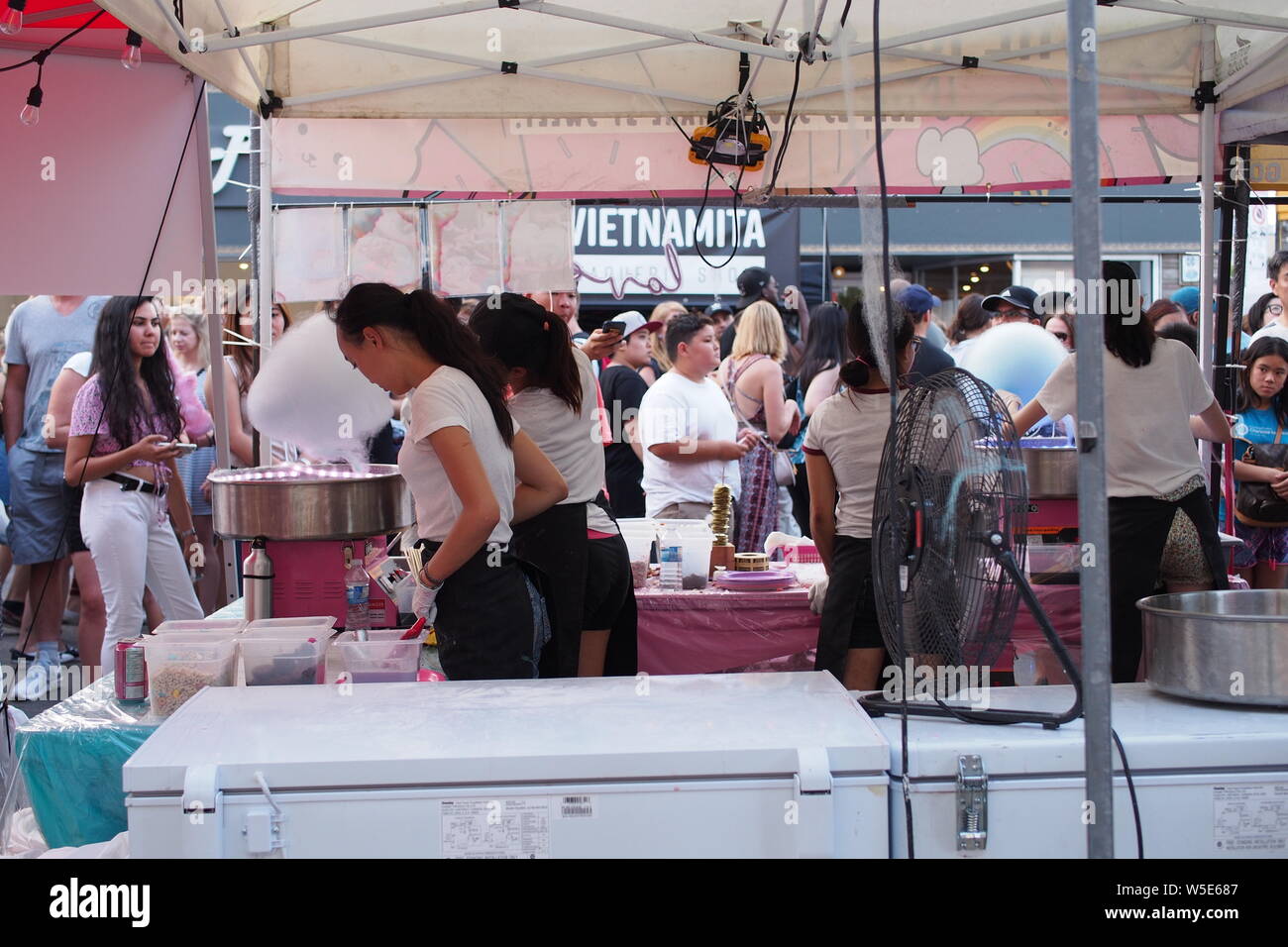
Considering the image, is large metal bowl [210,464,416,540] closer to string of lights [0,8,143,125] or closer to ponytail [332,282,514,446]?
ponytail [332,282,514,446]

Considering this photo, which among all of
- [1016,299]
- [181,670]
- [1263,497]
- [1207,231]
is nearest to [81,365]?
[181,670]

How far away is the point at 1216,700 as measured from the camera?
1.94m

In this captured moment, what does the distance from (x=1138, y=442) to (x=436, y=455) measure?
2.13 metres

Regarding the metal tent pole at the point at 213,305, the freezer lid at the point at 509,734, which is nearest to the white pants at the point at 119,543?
the metal tent pole at the point at 213,305

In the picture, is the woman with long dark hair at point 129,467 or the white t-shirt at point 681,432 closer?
the woman with long dark hair at point 129,467

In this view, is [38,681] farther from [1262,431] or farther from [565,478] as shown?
[1262,431]

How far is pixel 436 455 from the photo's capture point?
2.56 metres

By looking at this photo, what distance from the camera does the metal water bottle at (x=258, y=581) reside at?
304cm

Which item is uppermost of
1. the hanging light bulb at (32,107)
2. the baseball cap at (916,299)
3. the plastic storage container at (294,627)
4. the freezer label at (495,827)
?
the hanging light bulb at (32,107)

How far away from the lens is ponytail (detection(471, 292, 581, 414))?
10.5ft

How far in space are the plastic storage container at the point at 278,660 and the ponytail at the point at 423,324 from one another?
0.65 m

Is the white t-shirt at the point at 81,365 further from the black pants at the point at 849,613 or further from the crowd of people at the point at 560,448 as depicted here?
the black pants at the point at 849,613

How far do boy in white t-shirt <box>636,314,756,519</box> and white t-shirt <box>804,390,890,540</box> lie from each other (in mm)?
2103
